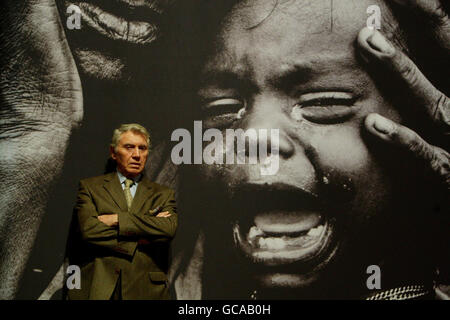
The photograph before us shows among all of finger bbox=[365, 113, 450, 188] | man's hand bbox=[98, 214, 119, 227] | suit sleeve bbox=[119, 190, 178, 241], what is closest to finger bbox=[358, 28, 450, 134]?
finger bbox=[365, 113, 450, 188]

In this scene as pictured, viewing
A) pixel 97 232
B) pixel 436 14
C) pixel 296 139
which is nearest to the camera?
pixel 97 232

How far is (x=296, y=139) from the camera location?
3.21 metres

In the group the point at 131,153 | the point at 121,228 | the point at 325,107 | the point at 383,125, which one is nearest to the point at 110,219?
the point at 121,228

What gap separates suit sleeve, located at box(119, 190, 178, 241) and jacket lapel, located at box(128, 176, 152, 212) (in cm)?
6

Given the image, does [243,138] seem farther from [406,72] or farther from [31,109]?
[31,109]

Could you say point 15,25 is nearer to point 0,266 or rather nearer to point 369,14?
point 0,266

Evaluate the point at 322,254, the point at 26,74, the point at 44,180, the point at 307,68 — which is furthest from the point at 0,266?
Answer: the point at 307,68

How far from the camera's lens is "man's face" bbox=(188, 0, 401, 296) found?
318cm

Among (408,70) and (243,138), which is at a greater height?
(408,70)

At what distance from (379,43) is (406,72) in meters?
0.25

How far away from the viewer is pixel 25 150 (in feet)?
10.6

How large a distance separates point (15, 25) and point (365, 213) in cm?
253

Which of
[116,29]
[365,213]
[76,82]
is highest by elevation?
[116,29]

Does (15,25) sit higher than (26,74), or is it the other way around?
(15,25)
